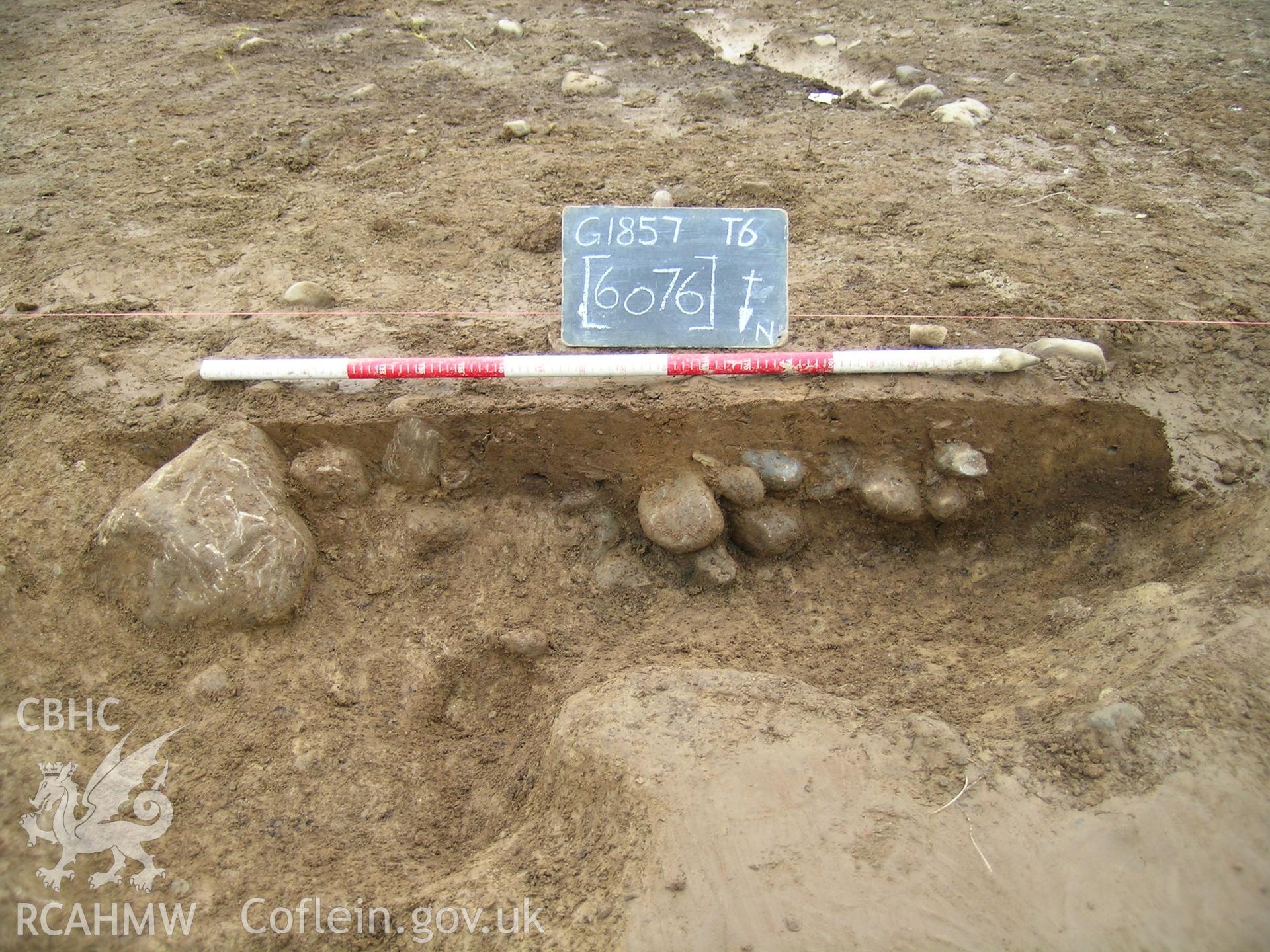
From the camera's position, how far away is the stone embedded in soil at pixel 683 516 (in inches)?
121

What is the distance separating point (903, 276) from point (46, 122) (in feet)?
16.5

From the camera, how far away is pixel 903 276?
365 cm

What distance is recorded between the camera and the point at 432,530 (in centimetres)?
317

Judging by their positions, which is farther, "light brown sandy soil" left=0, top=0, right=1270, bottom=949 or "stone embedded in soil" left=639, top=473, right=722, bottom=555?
"stone embedded in soil" left=639, top=473, right=722, bottom=555

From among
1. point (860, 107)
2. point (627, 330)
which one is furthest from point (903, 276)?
point (860, 107)

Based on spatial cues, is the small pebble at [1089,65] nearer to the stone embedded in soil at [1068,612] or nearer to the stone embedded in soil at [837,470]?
the stone embedded in soil at [837,470]

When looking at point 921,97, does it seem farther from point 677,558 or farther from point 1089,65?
point 677,558

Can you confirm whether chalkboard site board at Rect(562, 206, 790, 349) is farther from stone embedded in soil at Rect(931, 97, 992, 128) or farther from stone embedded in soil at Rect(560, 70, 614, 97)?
stone embedded in soil at Rect(560, 70, 614, 97)

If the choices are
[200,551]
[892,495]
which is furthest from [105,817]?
[892,495]

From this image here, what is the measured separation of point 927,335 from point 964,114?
88.2 inches

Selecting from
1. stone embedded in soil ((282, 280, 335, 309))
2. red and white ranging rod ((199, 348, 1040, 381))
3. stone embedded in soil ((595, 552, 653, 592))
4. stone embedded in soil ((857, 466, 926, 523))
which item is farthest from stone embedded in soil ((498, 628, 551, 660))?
stone embedded in soil ((282, 280, 335, 309))

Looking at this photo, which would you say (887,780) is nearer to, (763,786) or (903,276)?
(763,786)

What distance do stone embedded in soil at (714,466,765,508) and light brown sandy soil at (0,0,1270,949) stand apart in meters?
0.14

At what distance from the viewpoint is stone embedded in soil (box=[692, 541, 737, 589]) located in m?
3.13
